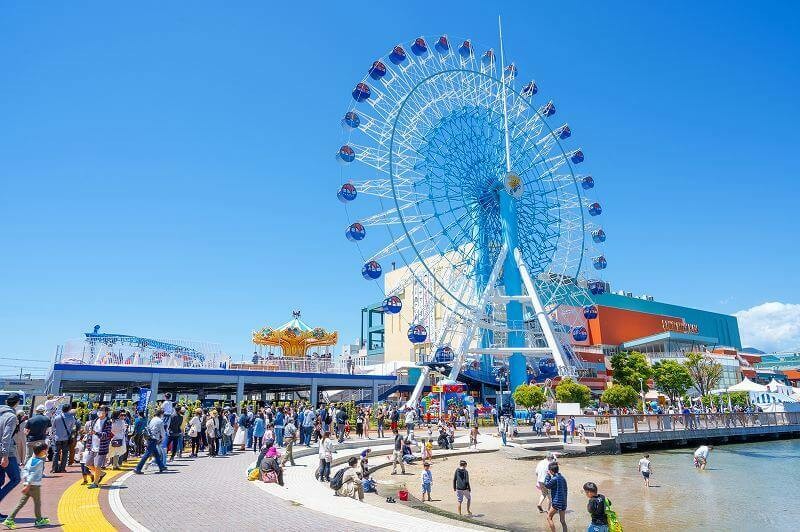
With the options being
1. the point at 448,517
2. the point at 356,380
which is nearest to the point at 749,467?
the point at 448,517

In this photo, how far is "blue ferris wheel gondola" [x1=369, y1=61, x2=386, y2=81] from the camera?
37.8m

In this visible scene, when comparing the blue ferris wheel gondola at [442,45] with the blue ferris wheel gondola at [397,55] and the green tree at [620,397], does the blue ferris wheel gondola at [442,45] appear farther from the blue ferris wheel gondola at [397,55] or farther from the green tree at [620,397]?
the green tree at [620,397]

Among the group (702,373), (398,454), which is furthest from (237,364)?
(702,373)

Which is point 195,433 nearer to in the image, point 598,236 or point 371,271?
point 371,271

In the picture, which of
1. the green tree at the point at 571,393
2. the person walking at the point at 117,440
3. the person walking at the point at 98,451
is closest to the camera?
the person walking at the point at 98,451

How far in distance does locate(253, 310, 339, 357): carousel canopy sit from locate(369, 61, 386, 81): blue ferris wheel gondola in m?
27.8

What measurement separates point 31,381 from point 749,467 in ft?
222

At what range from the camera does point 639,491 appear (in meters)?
19.0

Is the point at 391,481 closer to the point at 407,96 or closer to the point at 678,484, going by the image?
the point at 678,484

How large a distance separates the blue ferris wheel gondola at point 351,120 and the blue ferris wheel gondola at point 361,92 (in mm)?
1079

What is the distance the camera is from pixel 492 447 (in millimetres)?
28766

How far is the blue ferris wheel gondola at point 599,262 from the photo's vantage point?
4897 centimetres

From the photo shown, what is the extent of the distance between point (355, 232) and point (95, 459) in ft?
85.5

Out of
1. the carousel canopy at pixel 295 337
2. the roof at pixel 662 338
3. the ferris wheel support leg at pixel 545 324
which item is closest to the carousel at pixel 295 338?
the carousel canopy at pixel 295 337
